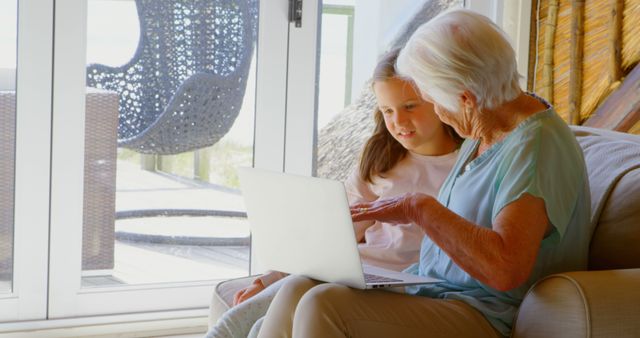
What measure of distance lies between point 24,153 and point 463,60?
1.82m

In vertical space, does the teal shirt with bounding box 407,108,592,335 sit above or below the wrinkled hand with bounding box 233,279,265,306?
above

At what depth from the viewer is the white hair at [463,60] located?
183cm

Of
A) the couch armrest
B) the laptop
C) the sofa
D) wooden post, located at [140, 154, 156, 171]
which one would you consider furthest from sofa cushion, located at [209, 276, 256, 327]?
wooden post, located at [140, 154, 156, 171]

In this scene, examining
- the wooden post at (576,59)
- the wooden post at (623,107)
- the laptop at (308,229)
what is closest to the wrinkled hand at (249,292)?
the laptop at (308,229)

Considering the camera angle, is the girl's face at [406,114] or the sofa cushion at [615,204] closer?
the sofa cushion at [615,204]

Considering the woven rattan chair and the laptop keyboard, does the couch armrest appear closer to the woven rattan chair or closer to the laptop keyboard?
the laptop keyboard

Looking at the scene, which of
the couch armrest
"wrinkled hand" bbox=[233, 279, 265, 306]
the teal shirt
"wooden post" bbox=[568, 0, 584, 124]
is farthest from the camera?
"wooden post" bbox=[568, 0, 584, 124]

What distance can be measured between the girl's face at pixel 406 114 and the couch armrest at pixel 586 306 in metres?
0.74

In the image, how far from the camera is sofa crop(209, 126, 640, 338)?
1.65 metres

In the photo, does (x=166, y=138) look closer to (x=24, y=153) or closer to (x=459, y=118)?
(x=24, y=153)

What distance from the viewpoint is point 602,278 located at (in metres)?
1.70

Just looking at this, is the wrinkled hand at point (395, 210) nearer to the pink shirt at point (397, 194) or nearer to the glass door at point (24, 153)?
the pink shirt at point (397, 194)

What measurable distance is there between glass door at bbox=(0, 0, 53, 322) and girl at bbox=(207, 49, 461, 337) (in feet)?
3.75

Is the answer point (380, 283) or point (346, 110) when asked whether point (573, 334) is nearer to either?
point (380, 283)
